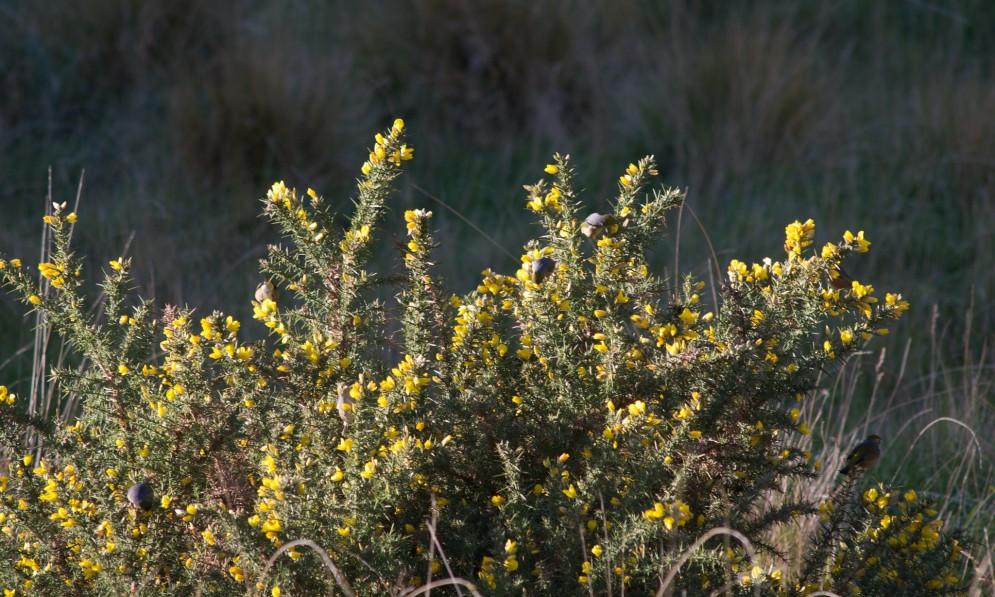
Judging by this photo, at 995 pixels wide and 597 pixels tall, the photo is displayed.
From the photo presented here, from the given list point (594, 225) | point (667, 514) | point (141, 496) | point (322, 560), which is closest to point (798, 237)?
point (594, 225)

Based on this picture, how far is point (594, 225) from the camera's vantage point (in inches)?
85.1

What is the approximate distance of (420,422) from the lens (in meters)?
2.04

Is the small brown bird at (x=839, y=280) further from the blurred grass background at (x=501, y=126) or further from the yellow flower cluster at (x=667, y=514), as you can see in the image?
the blurred grass background at (x=501, y=126)

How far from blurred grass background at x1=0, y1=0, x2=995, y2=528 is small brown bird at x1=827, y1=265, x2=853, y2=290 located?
6.79ft

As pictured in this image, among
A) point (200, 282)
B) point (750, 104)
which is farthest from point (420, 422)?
point (750, 104)

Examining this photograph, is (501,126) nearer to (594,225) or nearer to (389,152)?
(389,152)

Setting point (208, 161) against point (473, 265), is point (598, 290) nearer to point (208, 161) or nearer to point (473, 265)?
point (473, 265)

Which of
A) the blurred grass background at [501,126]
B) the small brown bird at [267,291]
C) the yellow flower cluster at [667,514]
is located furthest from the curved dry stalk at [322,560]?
the blurred grass background at [501,126]

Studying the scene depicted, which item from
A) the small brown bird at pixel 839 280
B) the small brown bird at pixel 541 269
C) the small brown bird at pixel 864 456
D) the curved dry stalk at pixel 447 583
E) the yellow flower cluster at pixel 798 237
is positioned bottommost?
the curved dry stalk at pixel 447 583

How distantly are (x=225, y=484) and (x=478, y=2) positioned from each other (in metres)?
4.93

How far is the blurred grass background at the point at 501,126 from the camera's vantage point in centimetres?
486

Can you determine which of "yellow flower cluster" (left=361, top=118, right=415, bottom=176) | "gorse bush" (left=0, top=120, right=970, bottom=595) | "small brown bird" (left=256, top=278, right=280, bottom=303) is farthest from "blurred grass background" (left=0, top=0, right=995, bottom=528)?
"yellow flower cluster" (left=361, top=118, right=415, bottom=176)

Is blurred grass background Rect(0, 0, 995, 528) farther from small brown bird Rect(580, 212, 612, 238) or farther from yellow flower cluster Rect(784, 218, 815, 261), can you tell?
small brown bird Rect(580, 212, 612, 238)

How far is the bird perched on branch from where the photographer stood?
2.00m
